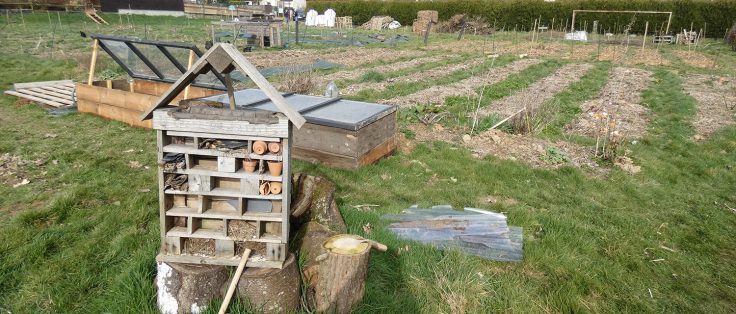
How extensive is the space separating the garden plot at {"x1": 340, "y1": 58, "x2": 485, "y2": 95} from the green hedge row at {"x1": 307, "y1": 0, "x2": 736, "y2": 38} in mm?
18725

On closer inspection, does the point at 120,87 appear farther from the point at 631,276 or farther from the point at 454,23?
the point at 454,23

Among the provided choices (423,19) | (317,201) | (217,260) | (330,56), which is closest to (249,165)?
(217,260)

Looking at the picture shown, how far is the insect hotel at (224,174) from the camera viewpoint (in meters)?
3.17

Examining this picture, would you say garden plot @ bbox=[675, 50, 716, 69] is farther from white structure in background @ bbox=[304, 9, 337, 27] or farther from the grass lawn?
white structure in background @ bbox=[304, 9, 337, 27]

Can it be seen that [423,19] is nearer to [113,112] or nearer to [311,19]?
[311,19]

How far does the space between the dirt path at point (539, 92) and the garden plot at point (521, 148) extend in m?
0.89

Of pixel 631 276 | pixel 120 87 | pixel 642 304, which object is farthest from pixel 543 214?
pixel 120 87

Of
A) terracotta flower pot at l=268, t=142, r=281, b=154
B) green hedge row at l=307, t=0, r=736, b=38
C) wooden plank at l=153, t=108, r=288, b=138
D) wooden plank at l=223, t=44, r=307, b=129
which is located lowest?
terracotta flower pot at l=268, t=142, r=281, b=154

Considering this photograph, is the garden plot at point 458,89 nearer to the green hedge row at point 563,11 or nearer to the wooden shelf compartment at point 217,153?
the wooden shelf compartment at point 217,153

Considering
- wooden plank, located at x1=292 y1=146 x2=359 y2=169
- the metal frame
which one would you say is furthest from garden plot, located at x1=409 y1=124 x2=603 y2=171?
the metal frame

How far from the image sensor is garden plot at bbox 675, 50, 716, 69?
19609mm

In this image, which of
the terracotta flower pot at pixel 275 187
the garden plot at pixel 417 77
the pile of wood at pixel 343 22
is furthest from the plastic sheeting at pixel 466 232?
the pile of wood at pixel 343 22

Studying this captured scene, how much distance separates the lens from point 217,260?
336 centimetres

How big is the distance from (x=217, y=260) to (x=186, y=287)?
273 millimetres
